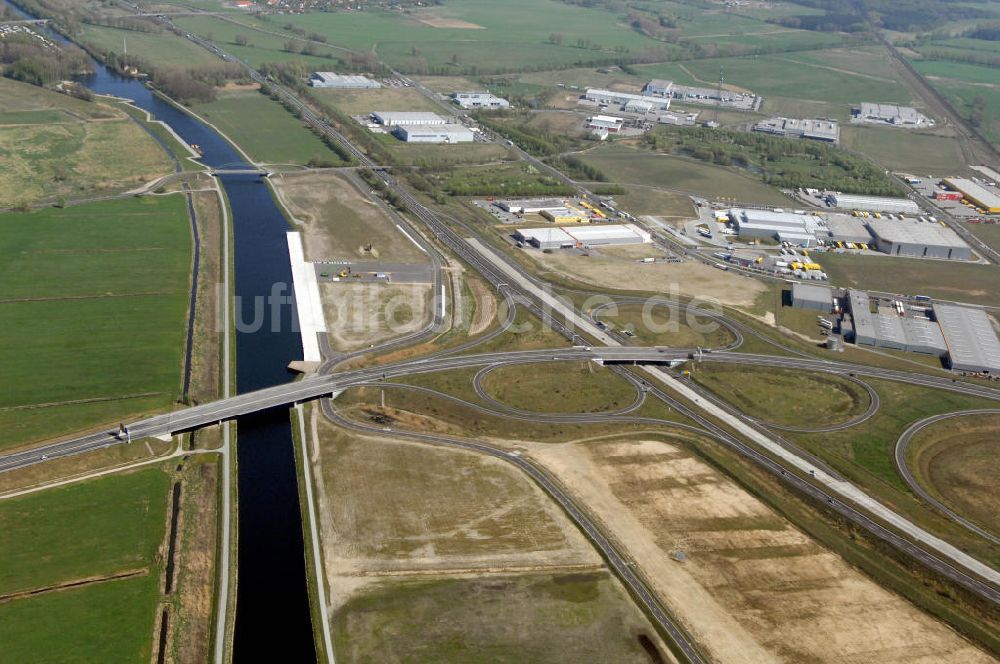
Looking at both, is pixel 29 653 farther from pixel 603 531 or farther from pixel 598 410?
pixel 598 410

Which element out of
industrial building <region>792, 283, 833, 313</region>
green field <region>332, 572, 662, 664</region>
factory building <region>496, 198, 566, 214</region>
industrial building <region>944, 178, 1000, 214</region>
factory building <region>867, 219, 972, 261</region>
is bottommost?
green field <region>332, 572, 662, 664</region>

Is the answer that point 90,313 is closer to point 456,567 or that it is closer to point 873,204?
point 456,567

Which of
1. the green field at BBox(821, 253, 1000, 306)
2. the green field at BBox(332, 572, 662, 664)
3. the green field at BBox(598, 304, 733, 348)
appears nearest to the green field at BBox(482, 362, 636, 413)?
the green field at BBox(598, 304, 733, 348)

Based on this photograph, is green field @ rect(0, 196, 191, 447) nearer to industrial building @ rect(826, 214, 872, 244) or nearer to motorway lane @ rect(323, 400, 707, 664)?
motorway lane @ rect(323, 400, 707, 664)

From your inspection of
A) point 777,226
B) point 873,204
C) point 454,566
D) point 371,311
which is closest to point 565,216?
point 777,226

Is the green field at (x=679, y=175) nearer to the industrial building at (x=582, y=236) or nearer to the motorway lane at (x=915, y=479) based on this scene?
the industrial building at (x=582, y=236)

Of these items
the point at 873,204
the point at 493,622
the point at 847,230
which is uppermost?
the point at 873,204

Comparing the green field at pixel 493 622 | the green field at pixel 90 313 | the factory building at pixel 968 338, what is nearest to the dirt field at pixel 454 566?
the green field at pixel 493 622
